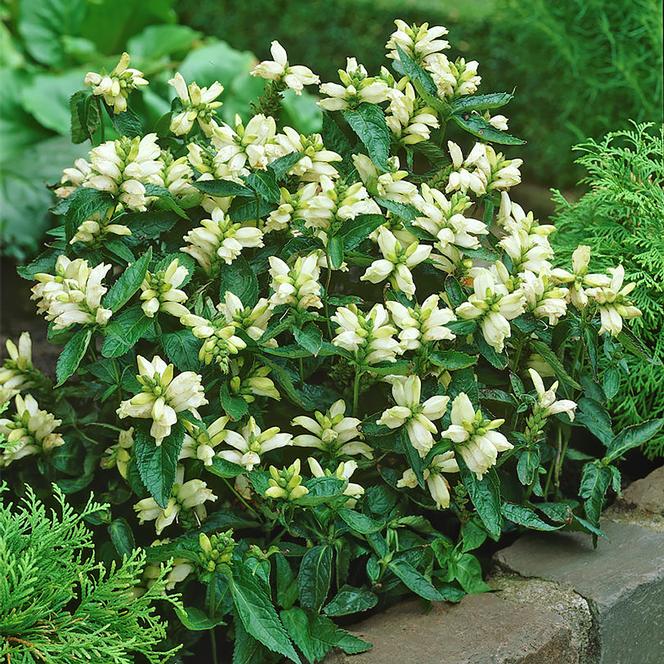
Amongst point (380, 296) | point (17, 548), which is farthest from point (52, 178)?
point (17, 548)

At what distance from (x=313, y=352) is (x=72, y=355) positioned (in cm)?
43

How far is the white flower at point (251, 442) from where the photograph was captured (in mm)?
1729

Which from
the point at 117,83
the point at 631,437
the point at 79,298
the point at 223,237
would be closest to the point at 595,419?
the point at 631,437

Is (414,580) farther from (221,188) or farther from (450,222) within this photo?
(221,188)

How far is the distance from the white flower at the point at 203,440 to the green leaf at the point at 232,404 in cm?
3

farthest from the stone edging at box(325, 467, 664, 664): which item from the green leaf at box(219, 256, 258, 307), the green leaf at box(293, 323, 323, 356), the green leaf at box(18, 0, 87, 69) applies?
the green leaf at box(18, 0, 87, 69)

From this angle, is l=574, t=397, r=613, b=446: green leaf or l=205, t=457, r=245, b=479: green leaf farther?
l=574, t=397, r=613, b=446: green leaf

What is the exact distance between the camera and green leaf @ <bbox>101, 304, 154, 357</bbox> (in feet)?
5.42

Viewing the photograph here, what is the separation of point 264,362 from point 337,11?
168 inches

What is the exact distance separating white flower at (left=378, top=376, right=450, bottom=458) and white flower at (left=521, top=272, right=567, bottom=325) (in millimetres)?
269

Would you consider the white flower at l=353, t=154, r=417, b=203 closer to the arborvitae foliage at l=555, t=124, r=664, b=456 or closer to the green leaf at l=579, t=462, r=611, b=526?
the arborvitae foliage at l=555, t=124, r=664, b=456

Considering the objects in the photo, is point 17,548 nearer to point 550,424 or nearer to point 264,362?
point 264,362

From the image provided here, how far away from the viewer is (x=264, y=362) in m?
1.76

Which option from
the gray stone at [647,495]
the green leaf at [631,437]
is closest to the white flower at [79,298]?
the green leaf at [631,437]
